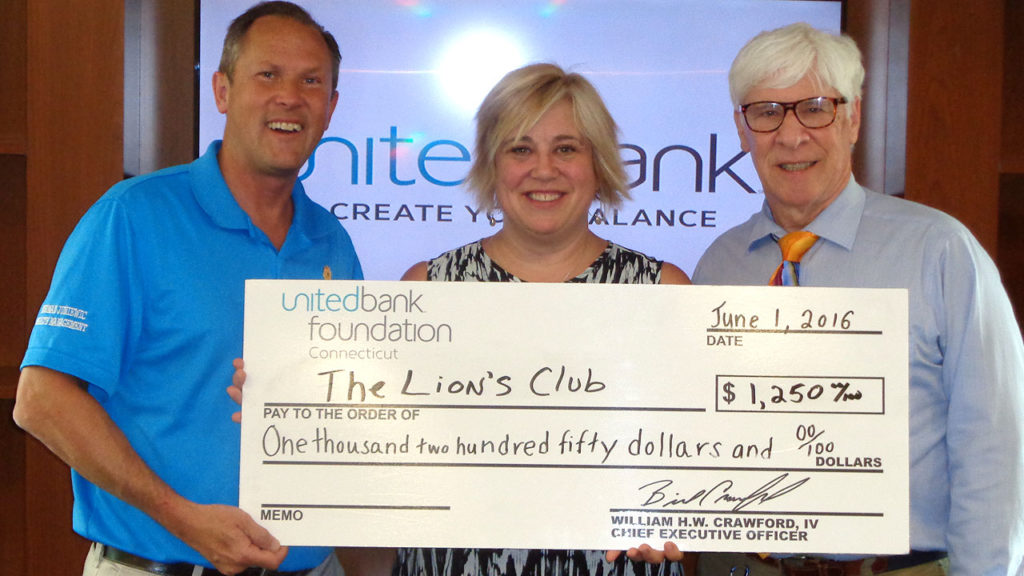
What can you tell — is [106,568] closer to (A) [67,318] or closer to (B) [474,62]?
(A) [67,318]

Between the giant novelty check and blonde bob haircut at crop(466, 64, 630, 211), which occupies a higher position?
blonde bob haircut at crop(466, 64, 630, 211)

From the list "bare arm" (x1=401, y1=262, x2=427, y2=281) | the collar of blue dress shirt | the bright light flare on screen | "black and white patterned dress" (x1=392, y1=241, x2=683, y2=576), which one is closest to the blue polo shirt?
"black and white patterned dress" (x1=392, y1=241, x2=683, y2=576)

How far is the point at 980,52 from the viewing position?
7.60 ft

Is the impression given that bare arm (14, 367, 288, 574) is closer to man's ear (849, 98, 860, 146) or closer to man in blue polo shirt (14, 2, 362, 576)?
man in blue polo shirt (14, 2, 362, 576)

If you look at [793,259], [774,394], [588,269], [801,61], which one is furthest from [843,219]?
[588,269]

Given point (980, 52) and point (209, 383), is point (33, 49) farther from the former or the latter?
point (980, 52)

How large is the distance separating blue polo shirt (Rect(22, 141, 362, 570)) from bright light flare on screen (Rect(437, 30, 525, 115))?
983 mm

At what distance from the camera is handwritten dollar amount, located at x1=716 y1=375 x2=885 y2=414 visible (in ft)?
4.80

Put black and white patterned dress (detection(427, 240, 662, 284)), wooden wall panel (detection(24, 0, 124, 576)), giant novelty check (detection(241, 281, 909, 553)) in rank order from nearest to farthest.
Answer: giant novelty check (detection(241, 281, 909, 553)), black and white patterned dress (detection(427, 240, 662, 284)), wooden wall panel (detection(24, 0, 124, 576))

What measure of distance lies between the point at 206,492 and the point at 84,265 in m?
0.48

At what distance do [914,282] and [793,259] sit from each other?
22cm

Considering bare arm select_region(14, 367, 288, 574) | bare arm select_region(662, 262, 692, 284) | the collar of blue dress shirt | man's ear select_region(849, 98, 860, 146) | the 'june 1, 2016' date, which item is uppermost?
man's ear select_region(849, 98, 860, 146)

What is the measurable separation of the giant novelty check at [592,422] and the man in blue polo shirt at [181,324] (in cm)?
19

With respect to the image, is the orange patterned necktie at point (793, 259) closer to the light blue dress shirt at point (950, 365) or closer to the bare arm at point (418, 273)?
the light blue dress shirt at point (950, 365)
